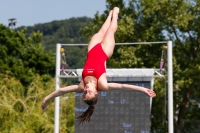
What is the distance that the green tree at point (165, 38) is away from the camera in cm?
2527

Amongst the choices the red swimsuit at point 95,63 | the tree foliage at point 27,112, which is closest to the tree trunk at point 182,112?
the tree foliage at point 27,112

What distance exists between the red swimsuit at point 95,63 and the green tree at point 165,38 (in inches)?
623

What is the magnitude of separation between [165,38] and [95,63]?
59.3ft

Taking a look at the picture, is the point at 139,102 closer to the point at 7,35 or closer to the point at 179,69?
the point at 179,69

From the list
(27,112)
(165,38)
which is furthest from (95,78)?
(165,38)

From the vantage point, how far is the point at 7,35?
3584 centimetres

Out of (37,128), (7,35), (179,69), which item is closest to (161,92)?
(179,69)

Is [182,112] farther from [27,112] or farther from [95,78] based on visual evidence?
[95,78]

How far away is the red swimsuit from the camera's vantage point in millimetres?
8516

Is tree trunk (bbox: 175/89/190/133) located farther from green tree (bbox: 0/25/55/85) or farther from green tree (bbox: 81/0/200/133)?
green tree (bbox: 0/25/55/85)

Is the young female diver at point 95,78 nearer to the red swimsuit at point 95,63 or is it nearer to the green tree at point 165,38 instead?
the red swimsuit at point 95,63

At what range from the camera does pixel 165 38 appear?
26.5 m

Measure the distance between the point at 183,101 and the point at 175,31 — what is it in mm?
3050

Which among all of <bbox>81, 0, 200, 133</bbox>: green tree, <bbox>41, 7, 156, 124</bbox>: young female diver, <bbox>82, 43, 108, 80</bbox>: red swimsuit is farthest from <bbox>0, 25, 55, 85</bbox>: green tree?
A: <bbox>82, 43, 108, 80</bbox>: red swimsuit
